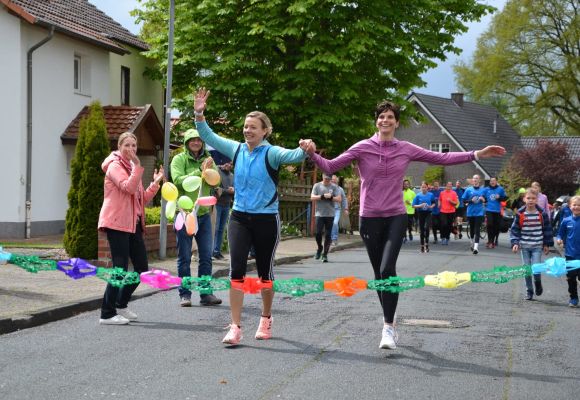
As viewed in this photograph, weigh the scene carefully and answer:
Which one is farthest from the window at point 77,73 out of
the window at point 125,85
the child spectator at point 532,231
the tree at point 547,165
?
the tree at point 547,165

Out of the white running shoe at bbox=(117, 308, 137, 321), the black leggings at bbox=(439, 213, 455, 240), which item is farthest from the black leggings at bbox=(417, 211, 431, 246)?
the white running shoe at bbox=(117, 308, 137, 321)

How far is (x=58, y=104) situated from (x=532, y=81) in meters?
40.2

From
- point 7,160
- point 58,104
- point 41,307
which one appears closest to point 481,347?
point 41,307

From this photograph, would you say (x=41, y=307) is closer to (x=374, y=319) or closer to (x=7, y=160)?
(x=374, y=319)

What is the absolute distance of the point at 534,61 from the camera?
55.0 meters

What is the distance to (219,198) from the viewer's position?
14430 mm

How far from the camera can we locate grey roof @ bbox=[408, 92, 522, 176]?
184 feet

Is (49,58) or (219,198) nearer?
(219,198)

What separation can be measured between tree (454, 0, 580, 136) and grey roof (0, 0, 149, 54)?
102 ft

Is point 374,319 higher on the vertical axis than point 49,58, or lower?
lower

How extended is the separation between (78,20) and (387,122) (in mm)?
20016

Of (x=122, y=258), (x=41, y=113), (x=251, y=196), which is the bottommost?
(x=122, y=258)

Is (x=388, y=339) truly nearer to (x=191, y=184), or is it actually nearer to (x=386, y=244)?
(x=386, y=244)

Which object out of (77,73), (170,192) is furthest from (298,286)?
(77,73)
